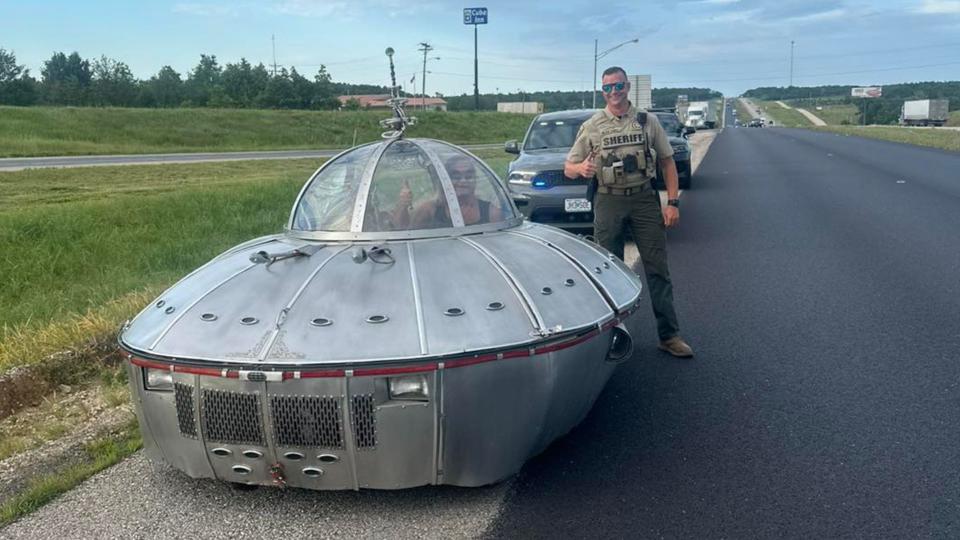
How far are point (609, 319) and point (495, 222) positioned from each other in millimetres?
1048

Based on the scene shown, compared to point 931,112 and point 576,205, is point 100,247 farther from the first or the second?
point 931,112

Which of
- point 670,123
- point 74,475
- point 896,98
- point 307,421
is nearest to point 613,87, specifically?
point 307,421

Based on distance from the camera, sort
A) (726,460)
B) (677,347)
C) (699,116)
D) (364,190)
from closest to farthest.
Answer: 1. (726,460)
2. (364,190)
3. (677,347)
4. (699,116)

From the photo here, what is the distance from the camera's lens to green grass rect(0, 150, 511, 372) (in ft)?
25.1

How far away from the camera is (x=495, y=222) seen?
5.25 m

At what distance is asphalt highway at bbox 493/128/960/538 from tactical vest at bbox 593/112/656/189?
1284 millimetres

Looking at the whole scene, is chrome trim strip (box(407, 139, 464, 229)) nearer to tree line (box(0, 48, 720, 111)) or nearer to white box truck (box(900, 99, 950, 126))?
tree line (box(0, 48, 720, 111))

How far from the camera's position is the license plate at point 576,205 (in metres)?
11.5

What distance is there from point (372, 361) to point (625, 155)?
125 inches

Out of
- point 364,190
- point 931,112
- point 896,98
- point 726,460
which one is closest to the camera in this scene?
point 726,460

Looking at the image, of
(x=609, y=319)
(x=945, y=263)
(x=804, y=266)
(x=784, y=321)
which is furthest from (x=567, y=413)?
(x=945, y=263)

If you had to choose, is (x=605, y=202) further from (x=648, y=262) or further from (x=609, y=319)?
(x=609, y=319)

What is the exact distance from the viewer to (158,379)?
402cm

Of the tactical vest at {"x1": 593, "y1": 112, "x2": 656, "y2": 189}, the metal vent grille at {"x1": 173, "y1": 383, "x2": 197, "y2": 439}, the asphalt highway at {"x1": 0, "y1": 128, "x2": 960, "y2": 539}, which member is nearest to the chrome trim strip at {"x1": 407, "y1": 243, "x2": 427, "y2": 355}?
the asphalt highway at {"x1": 0, "y1": 128, "x2": 960, "y2": 539}
